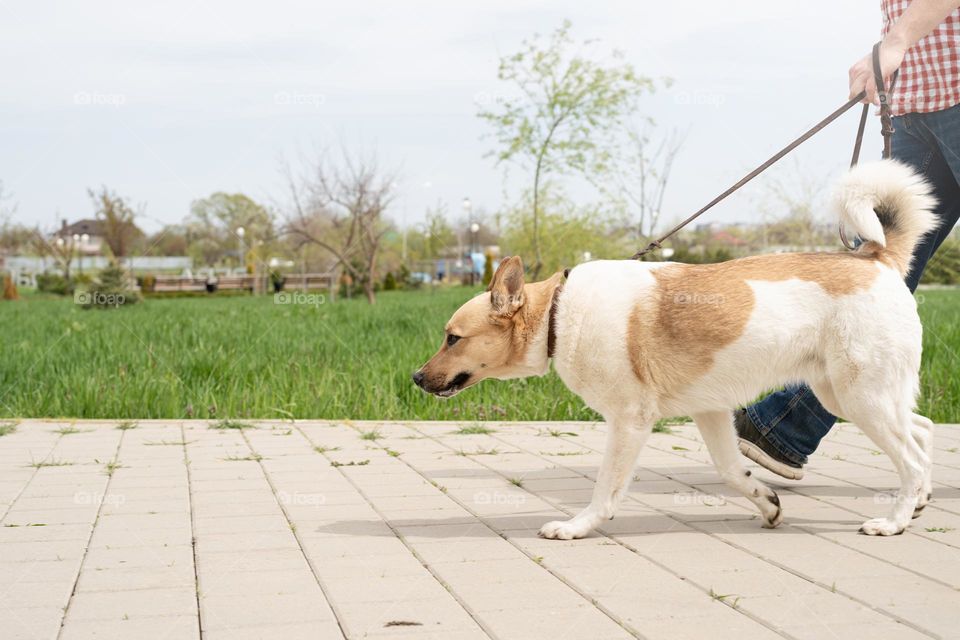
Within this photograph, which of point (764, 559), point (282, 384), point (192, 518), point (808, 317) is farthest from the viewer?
point (282, 384)

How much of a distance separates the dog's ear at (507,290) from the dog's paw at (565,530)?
0.94 meters

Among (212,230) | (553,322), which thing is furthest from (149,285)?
(553,322)

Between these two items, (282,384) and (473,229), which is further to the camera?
(473,229)

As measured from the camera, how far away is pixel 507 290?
434 cm

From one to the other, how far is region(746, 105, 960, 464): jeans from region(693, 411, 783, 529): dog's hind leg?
72 centimetres

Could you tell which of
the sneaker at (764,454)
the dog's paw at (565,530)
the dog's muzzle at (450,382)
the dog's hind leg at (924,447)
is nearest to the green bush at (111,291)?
the dog's muzzle at (450,382)

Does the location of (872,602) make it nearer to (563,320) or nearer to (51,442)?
(563,320)

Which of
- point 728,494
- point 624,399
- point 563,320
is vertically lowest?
point 728,494

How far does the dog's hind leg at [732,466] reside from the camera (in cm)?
429

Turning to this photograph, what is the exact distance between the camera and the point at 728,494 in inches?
202

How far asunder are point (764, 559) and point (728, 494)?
1.33m

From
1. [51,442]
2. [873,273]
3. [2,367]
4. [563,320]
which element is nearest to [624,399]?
[563,320]

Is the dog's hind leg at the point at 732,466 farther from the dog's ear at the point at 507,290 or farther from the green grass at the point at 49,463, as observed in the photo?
the green grass at the point at 49,463

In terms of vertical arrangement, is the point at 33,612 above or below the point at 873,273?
below
